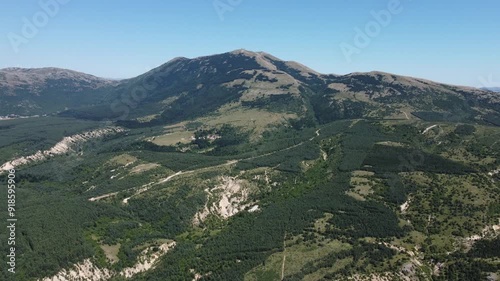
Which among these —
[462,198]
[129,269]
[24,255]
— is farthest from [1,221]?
[462,198]

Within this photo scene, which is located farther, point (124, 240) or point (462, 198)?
point (462, 198)

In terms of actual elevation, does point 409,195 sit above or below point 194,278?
above

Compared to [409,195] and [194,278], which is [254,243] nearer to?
[194,278]

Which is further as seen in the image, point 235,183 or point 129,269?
point 235,183

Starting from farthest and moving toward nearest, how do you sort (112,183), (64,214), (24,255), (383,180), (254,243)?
1. (112,183)
2. (383,180)
3. (64,214)
4. (254,243)
5. (24,255)

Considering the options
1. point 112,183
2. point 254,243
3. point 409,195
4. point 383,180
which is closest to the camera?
point 254,243

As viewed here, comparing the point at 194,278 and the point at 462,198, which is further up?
the point at 462,198

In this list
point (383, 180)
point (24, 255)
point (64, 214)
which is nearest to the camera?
point (24, 255)

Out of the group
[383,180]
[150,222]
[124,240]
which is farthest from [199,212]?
[383,180]

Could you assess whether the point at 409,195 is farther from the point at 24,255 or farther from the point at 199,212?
the point at 24,255
